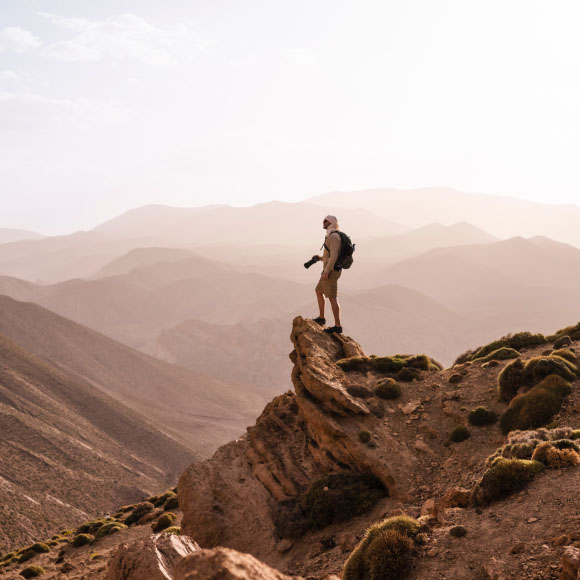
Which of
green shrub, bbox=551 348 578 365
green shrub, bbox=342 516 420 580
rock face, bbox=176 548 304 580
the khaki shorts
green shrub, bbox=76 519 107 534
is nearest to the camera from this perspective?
rock face, bbox=176 548 304 580

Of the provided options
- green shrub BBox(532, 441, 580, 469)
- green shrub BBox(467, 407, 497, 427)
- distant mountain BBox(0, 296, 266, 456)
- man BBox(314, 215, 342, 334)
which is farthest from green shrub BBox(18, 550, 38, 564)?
distant mountain BBox(0, 296, 266, 456)

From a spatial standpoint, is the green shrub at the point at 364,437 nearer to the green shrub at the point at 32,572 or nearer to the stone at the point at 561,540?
the stone at the point at 561,540

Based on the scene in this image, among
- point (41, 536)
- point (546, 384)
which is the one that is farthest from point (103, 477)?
point (546, 384)

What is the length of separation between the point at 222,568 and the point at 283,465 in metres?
12.2

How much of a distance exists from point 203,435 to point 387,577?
3248 inches

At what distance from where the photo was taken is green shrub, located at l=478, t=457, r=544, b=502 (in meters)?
10.7

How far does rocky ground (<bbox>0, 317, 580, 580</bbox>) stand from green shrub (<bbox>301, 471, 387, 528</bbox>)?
0.67 ft

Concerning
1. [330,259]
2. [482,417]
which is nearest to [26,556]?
[330,259]

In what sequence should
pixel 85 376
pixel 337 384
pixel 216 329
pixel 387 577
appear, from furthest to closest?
1. pixel 216 329
2. pixel 85 376
3. pixel 337 384
4. pixel 387 577

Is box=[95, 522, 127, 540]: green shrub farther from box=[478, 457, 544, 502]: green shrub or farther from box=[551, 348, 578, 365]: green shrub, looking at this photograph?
box=[551, 348, 578, 365]: green shrub

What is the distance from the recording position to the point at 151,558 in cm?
1002

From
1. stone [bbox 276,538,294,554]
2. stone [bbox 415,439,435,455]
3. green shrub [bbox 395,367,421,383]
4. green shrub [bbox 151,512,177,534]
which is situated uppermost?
green shrub [bbox 395,367,421,383]

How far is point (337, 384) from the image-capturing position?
56.7ft

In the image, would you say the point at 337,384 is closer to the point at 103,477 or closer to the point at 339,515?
the point at 339,515
